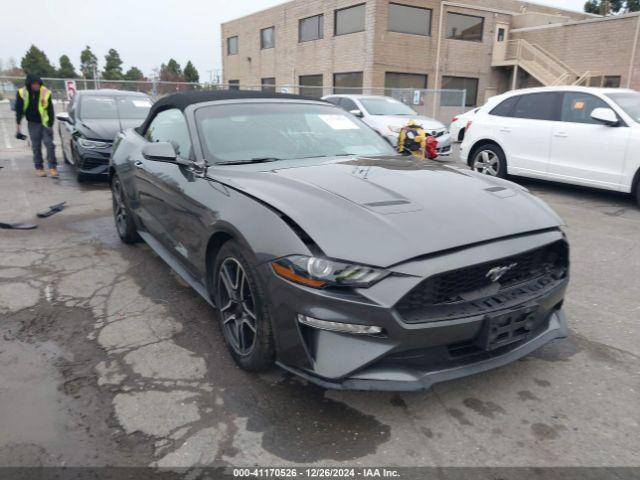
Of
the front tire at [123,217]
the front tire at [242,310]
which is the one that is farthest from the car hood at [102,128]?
the front tire at [242,310]

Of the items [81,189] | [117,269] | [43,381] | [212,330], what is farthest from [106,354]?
[81,189]

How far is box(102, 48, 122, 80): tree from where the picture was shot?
7169cm

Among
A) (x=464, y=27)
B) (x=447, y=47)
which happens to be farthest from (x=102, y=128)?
(x=464, y=27)

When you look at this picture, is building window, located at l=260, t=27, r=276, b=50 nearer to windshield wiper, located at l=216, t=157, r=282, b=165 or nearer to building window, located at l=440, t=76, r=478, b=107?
building window, located at l=440, t=76, r=478, b=107

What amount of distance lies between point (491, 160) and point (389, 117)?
4.47 metres

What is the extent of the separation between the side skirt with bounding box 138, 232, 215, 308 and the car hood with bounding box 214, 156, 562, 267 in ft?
2.61

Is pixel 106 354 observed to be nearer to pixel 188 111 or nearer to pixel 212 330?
pixel 212 330

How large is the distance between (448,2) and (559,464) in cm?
2753

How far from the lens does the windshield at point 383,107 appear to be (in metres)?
13.0

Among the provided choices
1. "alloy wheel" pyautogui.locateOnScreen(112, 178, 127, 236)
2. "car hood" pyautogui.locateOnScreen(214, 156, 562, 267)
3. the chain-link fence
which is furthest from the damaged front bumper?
the chain-link fence

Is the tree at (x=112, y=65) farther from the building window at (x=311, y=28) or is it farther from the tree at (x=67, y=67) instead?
the building window at (x=311, y=28)

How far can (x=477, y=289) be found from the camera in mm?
2453

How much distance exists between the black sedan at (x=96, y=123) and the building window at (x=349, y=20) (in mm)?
17282

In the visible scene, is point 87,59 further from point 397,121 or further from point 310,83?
point 397,121
